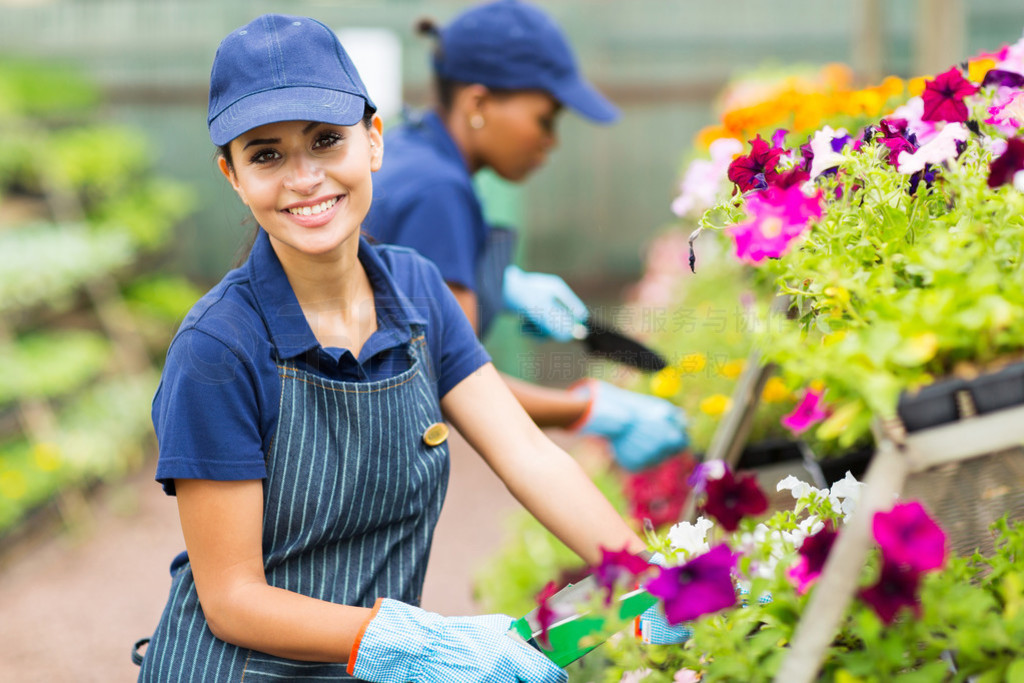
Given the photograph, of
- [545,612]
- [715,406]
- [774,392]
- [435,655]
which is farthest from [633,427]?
[545,612]

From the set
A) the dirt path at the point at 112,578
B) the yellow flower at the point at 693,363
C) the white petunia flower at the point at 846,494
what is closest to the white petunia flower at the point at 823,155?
the white petunia flower at the point at 846,494

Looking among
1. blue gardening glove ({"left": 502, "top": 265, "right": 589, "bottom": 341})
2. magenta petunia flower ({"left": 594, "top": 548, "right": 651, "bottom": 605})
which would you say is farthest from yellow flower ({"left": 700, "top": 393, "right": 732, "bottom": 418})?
magenta petunia flower ({"left": 594, "top": 548, "right": 651, "bottom": 605})

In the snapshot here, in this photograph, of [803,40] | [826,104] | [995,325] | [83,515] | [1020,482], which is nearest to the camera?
[995,325]

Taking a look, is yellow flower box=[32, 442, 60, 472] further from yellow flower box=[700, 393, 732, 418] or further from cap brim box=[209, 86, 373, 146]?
cap brim box=[209, 86, 373, 146]

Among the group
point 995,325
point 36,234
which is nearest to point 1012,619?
point 995,325

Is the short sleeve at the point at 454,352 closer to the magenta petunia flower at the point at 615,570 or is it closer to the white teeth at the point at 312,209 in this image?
the white teeth at the point at 312,209

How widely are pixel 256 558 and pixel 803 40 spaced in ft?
16.1

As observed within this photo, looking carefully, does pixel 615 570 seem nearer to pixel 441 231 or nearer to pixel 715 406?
pixel 441 231

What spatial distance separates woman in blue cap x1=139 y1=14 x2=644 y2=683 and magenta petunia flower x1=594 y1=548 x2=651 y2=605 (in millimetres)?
222

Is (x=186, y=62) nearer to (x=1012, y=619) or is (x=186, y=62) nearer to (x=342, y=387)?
(x=342, y=387)

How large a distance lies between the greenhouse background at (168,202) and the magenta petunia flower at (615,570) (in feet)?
7.33

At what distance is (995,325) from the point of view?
65 centimetres

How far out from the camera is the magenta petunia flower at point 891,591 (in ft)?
2.20

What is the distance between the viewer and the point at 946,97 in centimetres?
98
